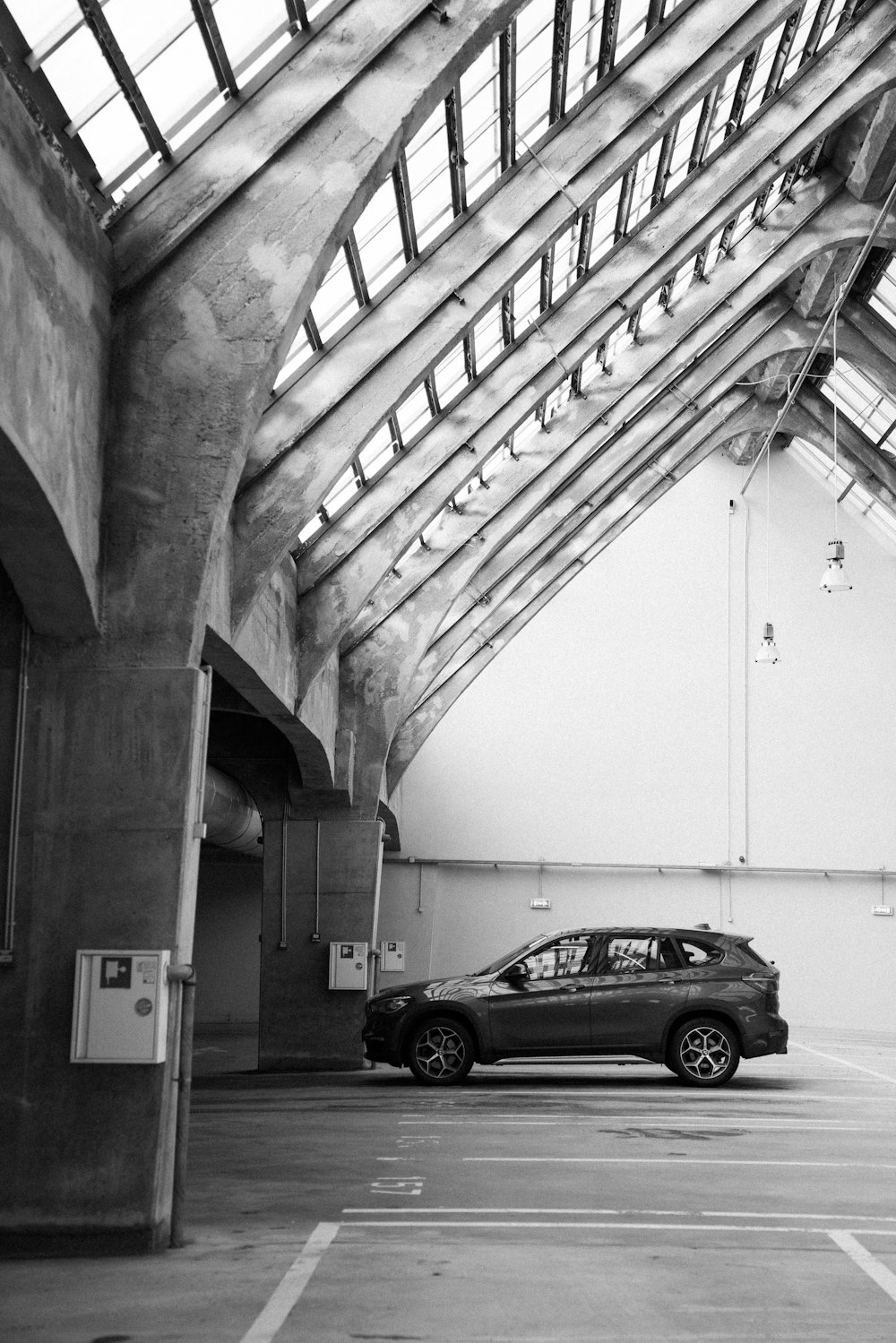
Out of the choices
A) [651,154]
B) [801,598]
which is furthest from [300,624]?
[801,598]

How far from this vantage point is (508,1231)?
7160 millimetres

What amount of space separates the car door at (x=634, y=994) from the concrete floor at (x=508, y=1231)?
3.00 ft

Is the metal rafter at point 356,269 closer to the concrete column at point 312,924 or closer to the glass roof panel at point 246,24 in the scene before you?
the glass roof panel at point 246,24

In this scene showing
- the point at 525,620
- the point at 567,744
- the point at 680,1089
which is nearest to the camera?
the point at 680,1089

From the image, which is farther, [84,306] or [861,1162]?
[861,1162]

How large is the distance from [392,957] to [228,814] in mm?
4303

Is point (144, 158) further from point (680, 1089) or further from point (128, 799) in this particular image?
point (680, 1089)

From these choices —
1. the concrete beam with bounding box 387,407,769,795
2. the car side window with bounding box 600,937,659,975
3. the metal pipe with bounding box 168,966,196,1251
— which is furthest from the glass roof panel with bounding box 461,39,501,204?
the concrete beam with bounding box 387,407,769,795

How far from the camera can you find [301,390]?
375 inches

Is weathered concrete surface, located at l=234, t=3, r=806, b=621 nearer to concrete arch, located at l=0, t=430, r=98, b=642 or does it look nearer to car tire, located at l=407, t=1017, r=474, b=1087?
concrete arch, located at l=0, t=430, r=98, b=642

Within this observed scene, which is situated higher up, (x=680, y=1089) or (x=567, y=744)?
(x=567, y=744)

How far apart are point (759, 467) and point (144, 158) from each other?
74.1ft

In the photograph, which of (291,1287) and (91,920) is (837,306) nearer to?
(91,920)

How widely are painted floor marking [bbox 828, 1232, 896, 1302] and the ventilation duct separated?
29.3ft
